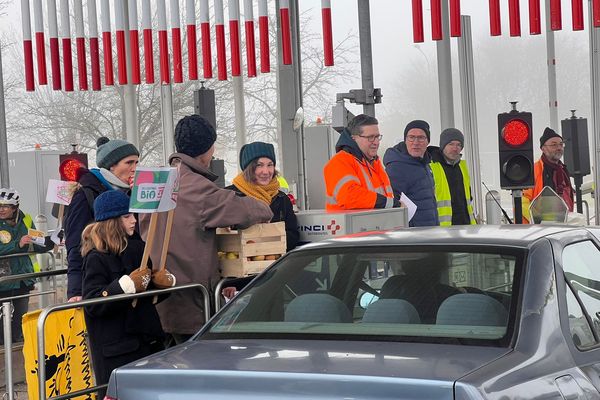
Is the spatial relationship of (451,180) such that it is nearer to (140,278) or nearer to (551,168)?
(551,168)

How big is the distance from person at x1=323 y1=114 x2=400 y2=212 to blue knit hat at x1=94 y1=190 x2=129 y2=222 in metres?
2.17

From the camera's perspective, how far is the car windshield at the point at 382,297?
175 inches

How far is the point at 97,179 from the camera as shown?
24.1 ft

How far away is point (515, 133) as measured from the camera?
1065 centimetres

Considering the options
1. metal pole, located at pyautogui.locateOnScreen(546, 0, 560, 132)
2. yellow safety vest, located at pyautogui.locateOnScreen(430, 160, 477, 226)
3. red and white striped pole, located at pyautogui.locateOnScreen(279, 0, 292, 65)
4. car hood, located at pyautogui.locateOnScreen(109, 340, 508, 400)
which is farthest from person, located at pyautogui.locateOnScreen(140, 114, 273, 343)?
metal pole, located at pyautogui.locateOnScreen(546, 0, 560, 132)

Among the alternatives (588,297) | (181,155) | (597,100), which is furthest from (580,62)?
(588,297)

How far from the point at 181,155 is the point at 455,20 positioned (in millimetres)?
2862

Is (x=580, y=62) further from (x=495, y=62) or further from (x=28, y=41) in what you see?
(x=28, y=41)

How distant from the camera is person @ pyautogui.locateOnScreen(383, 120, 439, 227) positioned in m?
10.0

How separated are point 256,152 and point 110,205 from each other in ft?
4.96

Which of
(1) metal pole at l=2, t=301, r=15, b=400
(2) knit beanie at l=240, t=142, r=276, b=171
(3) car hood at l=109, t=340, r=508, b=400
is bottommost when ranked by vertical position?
(1) metal pole at l=2, t=301, r=15, b=400

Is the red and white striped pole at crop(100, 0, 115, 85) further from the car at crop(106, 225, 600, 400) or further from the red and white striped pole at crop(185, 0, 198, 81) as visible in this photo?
the car at crop(106, 225, 600, 400)

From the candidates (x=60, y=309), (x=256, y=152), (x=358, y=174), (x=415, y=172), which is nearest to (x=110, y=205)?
(x=60, y=309)

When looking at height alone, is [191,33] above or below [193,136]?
above
